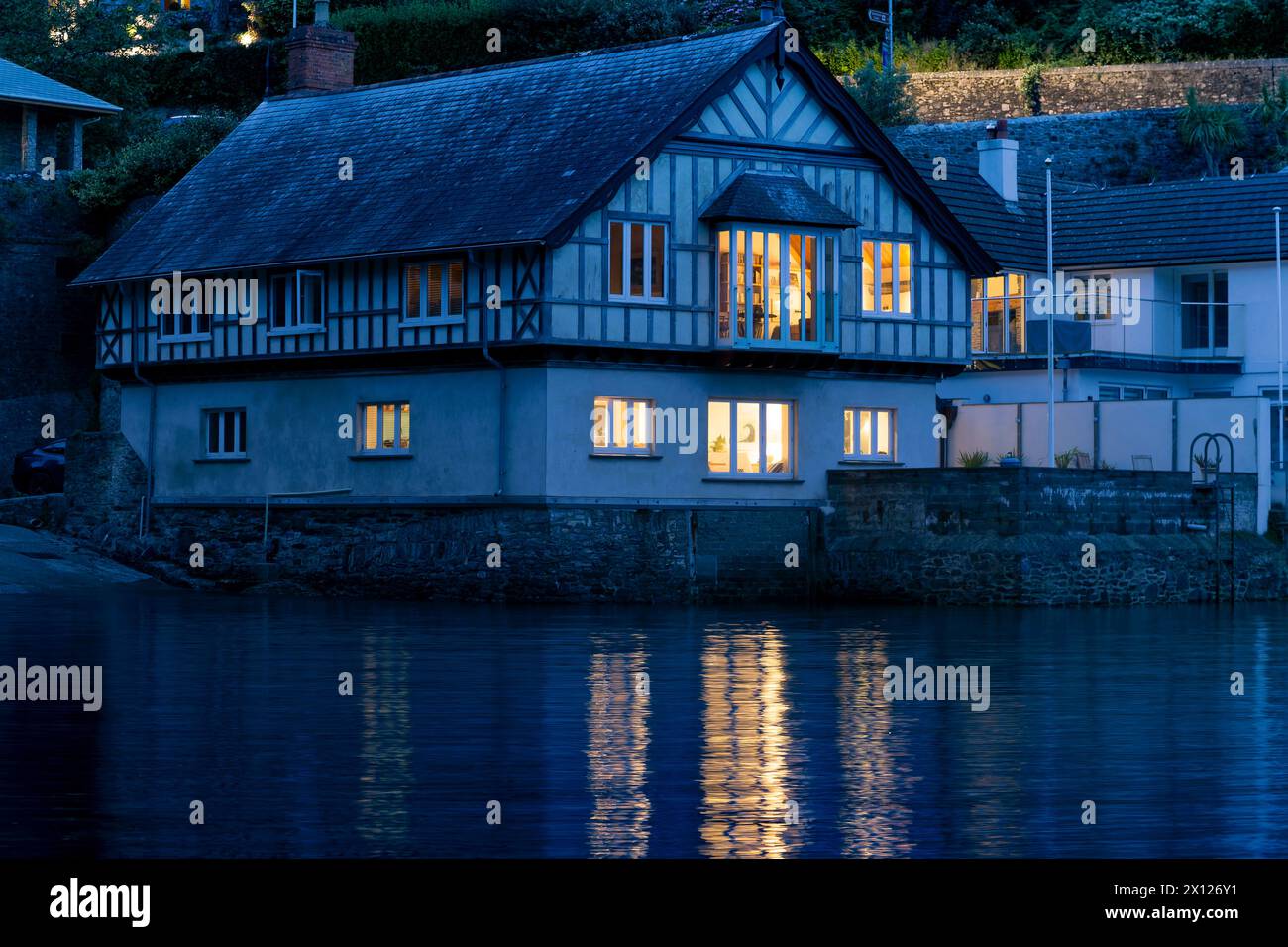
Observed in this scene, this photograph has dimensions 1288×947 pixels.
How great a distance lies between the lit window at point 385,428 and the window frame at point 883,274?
8.47 meters

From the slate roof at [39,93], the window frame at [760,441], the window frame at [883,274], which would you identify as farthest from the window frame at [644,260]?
the slate roof at [39,93]

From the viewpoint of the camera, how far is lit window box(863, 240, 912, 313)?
42.9 m

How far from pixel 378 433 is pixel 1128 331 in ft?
63.8

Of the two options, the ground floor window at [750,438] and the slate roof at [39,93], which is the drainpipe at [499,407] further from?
the slate roof at [39,93]

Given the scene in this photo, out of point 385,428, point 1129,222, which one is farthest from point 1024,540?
point 1129,222

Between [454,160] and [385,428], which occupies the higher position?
[454,160]

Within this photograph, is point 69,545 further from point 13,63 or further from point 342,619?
point 13,63

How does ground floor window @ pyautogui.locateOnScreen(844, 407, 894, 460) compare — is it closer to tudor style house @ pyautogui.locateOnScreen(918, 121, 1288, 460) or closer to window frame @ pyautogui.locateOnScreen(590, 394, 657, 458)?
window frame @ pyautogui.locateOnScreen(590, 394, 657, 458)

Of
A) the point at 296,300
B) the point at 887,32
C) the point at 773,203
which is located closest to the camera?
the point at 773,203

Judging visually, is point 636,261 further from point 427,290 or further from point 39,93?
point 39,93

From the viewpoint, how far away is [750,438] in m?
41.3

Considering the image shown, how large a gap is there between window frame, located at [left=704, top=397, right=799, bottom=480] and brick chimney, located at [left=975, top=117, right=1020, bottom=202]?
51.0ft
